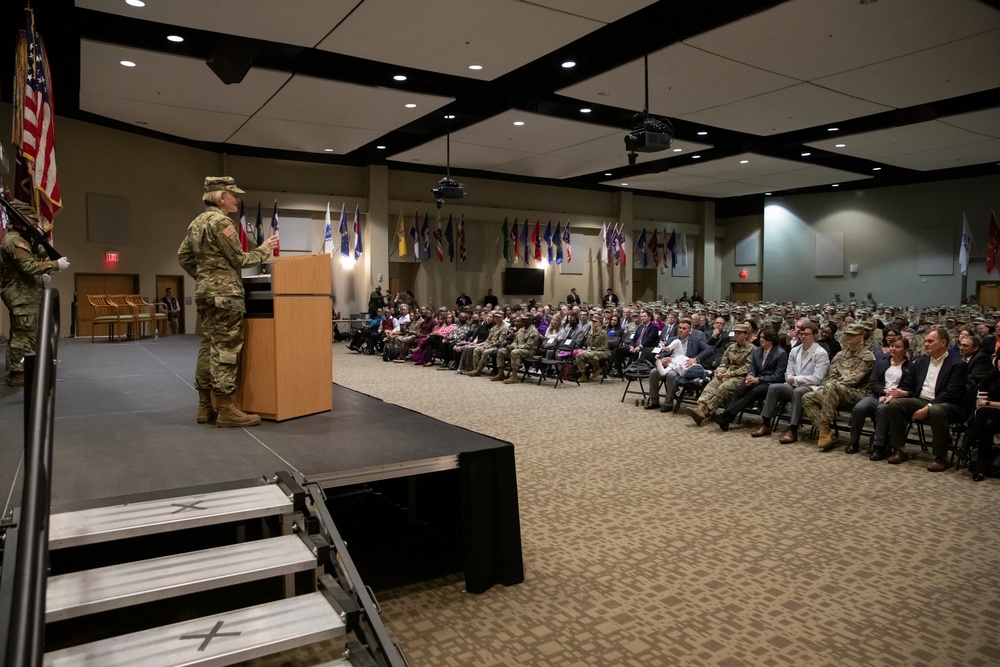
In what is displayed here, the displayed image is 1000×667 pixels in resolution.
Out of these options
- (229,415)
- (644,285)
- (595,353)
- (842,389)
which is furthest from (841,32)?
(644,285)

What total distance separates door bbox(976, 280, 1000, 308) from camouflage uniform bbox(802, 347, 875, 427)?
1632 cm

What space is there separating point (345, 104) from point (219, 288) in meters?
9.48

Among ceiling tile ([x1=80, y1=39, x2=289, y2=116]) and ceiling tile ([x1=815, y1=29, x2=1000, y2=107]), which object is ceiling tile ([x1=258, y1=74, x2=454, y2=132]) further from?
Answer: ceiling tile ([x1=815, y1=29, x2=1000, y2=107])

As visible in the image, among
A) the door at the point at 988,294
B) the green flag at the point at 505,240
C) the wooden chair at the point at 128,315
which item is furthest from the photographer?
the green flag at the point at 505,240

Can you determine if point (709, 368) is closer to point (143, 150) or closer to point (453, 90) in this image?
point (453, 90)

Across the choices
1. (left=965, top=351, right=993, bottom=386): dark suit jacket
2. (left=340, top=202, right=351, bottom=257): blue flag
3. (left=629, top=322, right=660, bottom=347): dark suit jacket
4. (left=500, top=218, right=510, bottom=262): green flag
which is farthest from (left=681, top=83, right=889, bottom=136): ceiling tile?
(left=340, top=202, right=351, bottom=257): blue flag

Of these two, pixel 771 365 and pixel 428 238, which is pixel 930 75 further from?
pixel 428 238

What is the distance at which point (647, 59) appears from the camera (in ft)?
31.4

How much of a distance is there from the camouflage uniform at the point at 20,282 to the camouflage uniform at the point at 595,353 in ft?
24.8

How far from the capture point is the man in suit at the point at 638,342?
1048 cm

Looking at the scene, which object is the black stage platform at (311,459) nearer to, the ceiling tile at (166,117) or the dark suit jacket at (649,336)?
the dark suit jacket at (649,336)

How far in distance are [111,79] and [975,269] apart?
22.6m

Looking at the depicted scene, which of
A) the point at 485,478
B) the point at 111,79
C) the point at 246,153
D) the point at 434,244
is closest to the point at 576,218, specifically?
the point at 434,244

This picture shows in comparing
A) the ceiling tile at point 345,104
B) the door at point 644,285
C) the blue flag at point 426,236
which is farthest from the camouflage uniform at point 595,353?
the door at point 644,285
